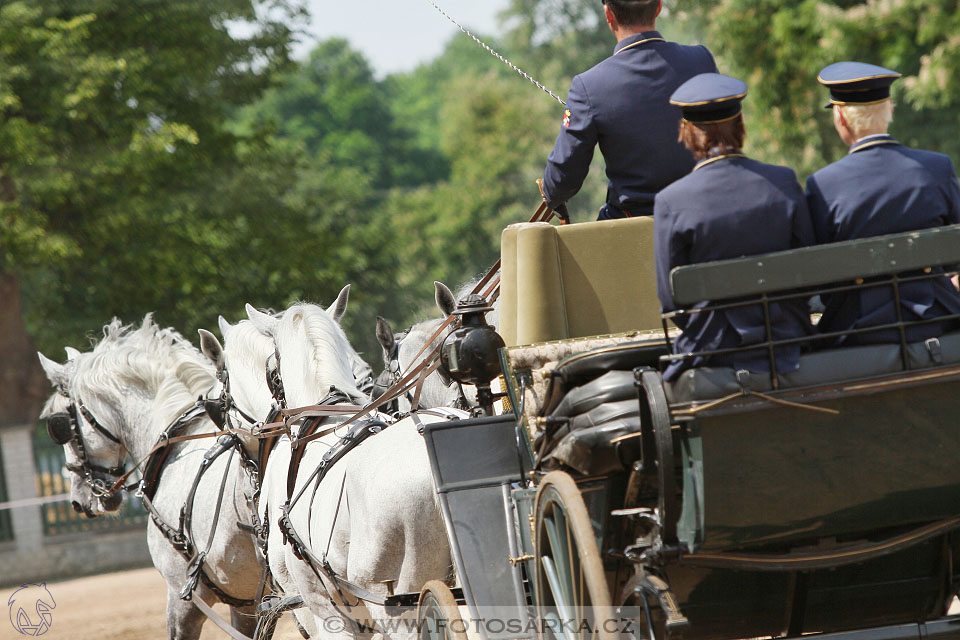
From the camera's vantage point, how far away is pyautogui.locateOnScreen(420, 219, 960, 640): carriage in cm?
279

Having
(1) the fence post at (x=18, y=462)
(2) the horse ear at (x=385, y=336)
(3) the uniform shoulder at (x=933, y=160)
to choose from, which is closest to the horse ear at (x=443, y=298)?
(2) the horse ear at (x=385, y=336)

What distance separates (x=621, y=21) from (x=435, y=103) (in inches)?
3130

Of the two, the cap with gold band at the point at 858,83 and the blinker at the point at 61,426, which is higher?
the cap with gold band at the point at 858,83

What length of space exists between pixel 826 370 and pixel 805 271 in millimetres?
269

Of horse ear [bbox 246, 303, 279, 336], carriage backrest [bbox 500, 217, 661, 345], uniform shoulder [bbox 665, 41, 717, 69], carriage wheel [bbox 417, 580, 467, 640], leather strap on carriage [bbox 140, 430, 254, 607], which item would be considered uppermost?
uniform shoulder [bbox 665, 41, 717, 69]

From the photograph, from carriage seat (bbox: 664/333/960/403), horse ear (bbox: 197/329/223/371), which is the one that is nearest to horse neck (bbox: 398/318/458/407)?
horse ear (bbox: 197/329/223/371)

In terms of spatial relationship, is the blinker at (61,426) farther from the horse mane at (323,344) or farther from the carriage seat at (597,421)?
the carriage seat at (597,421)

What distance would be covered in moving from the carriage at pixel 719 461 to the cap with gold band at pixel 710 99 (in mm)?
470

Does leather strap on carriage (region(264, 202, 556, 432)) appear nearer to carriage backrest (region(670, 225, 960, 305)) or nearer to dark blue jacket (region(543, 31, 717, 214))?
dark blue jacket (region(543, 31, 717, 214))

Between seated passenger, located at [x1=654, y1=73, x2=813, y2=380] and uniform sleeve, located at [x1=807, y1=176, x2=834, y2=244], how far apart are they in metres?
0.09

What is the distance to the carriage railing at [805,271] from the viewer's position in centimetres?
275

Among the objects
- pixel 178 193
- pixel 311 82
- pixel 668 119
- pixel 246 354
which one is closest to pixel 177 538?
Result: pixel 246 354

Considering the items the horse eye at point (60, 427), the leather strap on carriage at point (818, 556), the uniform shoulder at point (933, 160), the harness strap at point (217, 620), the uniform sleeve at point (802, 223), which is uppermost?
the uniform shoulder at point (933, 160)

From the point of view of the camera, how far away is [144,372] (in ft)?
22.4
